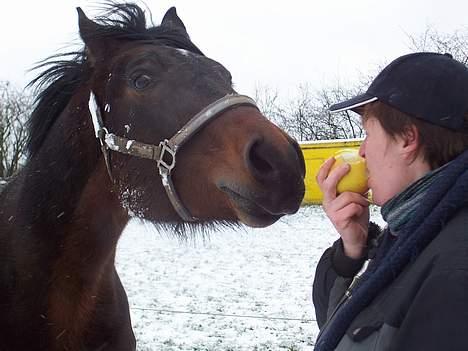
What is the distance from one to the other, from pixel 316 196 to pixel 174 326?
1195 centimetres

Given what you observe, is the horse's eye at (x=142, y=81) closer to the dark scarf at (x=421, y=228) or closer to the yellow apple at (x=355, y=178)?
the yellow apple at (x=355, y=178)

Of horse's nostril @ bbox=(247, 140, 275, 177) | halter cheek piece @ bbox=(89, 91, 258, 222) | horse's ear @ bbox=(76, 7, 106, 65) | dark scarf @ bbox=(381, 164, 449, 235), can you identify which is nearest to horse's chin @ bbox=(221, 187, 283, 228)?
horse's nostril @ bbox=(247, 140, 275, 177)

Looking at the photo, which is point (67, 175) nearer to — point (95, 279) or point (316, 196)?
point (95, 279)

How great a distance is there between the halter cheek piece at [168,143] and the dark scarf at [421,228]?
1.06 metres

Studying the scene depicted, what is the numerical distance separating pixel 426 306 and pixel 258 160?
1.04m

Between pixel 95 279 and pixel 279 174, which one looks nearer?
pixel 279 174

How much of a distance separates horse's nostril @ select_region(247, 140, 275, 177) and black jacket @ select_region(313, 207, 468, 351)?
79cm

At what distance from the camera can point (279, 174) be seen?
1933mm

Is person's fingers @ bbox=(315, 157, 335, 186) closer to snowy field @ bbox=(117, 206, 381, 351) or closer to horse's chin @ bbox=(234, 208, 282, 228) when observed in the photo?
horse's chin @ bbox=(234, 208, 282, 228)

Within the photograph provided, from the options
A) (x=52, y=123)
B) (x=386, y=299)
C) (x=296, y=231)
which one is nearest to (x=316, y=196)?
(x=296, y=231)

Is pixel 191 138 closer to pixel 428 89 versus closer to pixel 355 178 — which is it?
pixel 355 178

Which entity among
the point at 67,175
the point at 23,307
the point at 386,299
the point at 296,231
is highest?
the point at 67,175

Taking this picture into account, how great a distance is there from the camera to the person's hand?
64.4 inches

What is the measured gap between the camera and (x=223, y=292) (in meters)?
7.14
